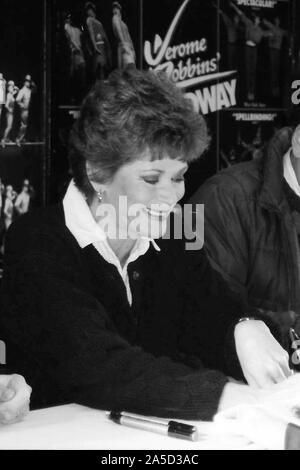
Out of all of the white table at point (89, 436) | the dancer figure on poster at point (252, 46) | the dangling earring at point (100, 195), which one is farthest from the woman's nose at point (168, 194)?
the dancer figure on poster at point (252, 46)

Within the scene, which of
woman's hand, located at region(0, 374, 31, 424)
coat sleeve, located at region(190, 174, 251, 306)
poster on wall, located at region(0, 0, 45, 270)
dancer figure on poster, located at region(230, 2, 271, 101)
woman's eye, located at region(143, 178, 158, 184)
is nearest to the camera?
woman's hand, located at region(0, 374, 31, 424)

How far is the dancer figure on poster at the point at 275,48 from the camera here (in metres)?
5.06

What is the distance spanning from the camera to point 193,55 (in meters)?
4.71

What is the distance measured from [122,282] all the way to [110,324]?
5.5 inches

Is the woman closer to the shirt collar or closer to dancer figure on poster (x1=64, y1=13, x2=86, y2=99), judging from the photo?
the shirt collar

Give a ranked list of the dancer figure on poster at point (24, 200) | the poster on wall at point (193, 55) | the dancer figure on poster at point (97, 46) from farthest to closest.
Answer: the poster on wall at point (193, 55) < the dancer figure on poster at point (97, 46) < the dancer figure on poster at point (24, 200)

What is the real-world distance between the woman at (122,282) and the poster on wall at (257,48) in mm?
2903

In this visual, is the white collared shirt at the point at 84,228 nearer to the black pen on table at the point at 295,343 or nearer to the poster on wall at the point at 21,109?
the black pen on table at the point at 295,343

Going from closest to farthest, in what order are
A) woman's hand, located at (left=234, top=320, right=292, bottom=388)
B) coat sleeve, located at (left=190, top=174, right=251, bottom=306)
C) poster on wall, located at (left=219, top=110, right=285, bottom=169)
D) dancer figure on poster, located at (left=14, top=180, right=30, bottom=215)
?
1. woman's hand, located at (left=234, top=320, right=292, bottom=388)
2. coat sleeve, located at (left=190, top=174, right=251, bottom=306)
3. dancer figure on poster, located at (left=14, top=180, right=30, bottom=215)
4. poster on wall, located at (left=219, top=110, right=285, bottom=169)

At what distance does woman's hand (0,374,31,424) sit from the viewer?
1.67 meters

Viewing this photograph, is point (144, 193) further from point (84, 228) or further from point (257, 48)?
point (257, 48)

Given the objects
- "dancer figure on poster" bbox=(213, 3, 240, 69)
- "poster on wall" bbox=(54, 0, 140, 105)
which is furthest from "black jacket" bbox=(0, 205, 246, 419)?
"dancer figure on poster" bbox=(213, 3, 240, 69)

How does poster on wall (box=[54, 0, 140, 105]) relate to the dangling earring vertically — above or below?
above

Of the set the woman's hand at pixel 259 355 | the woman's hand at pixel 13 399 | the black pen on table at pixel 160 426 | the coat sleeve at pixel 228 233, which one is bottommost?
the black pen on table at pixel 160 426
